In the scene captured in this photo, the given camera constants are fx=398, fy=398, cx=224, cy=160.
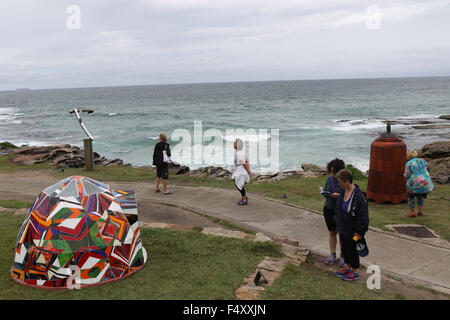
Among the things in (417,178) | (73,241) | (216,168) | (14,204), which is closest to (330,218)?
(417,178)

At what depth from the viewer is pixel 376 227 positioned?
295 inches

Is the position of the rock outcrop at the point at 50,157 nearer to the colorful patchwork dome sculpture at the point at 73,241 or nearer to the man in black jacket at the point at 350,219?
the colorful patchwork dome sculpture at the point at 73,241

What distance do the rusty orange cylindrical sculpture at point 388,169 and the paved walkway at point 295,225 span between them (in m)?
1.95

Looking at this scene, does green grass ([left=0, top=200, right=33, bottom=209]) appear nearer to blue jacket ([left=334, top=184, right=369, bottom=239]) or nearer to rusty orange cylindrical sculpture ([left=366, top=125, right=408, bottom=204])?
blue jacket ([left=334, top=184, right=369, bottom=239])

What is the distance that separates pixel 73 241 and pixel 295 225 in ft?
14.1

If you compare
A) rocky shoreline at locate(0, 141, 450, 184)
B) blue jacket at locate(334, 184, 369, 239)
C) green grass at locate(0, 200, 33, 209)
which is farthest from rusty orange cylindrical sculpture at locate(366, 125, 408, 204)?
green grass at locate(0, 200, 33, 209)

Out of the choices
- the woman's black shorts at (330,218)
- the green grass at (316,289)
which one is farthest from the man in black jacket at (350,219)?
the woman's black shorts at (330,218)

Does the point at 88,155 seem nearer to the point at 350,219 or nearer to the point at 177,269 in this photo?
the point at 177,269

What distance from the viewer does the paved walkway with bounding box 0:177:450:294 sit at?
18.9 ft

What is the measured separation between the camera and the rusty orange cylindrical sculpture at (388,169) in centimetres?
894

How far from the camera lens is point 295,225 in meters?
7.69

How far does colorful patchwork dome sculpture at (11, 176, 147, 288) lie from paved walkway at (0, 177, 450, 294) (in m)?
3.05

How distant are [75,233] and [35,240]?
0.52 metres
